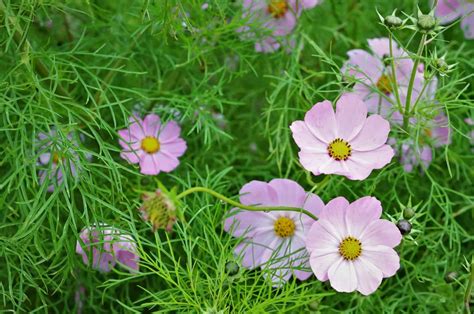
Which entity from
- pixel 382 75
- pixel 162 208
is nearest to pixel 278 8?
pixel 382 75

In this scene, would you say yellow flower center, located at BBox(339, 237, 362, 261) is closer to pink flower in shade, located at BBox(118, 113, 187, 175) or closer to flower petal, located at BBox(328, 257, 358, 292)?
flower petal, located at BBox(328, 257, 358, 292)

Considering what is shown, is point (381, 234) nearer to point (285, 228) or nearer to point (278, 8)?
point (285, 228)

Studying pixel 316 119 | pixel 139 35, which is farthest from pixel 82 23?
pixel 316 119

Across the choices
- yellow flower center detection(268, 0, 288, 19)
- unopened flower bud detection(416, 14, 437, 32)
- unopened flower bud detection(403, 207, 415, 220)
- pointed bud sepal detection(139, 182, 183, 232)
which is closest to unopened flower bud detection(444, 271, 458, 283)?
unopened flower bud detection(403, 207, 415, 220)

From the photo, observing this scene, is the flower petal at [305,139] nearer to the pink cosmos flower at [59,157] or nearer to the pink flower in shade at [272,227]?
the pink flower in shade at [272,227]

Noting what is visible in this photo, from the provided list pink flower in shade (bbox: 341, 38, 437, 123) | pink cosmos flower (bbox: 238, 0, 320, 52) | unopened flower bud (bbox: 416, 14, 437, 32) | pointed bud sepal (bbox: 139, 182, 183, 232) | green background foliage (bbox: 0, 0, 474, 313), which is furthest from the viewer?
pink cosmos flower (bbox: 238, 0, 320, 52)

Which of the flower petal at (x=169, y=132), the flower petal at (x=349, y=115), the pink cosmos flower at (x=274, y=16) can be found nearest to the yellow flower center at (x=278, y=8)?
the pink cosmos flower at (x=274, y=16)

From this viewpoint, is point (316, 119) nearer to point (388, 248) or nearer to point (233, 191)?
point (388, 248)
